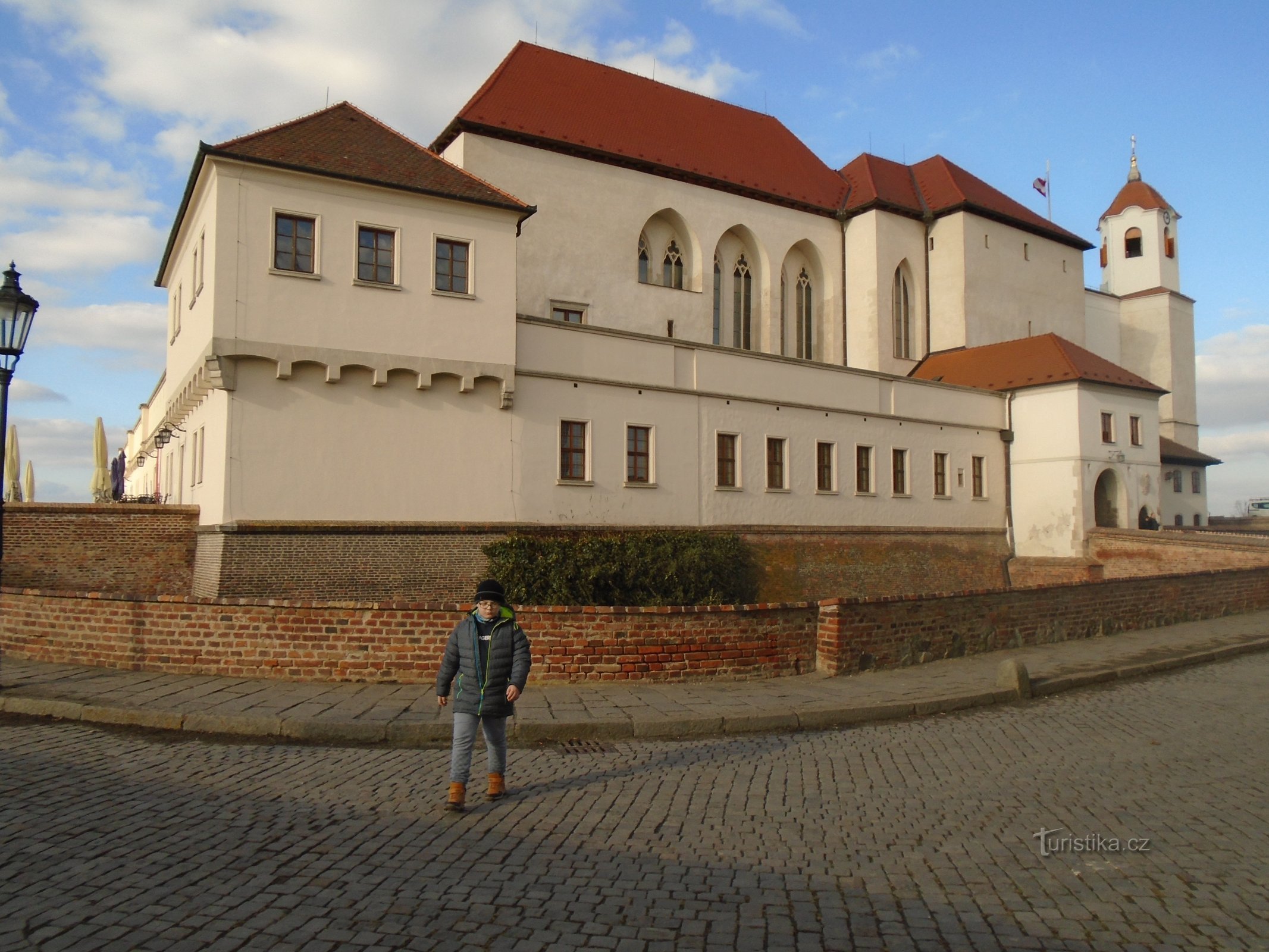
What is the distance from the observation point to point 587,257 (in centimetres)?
3075

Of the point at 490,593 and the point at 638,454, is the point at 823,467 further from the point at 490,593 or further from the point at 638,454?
the point at 490,593

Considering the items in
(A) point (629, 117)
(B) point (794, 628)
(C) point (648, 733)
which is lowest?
(C) point (648, 733)

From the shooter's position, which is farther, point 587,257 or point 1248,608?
point 587,257

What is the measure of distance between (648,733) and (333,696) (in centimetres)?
355

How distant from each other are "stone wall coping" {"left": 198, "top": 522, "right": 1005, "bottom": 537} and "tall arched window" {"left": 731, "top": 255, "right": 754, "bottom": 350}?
981cm

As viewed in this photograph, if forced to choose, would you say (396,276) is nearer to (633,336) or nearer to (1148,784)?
(633,336)

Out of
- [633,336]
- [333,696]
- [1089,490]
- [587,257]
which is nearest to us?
[333,696]

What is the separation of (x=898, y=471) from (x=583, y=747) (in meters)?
24.7

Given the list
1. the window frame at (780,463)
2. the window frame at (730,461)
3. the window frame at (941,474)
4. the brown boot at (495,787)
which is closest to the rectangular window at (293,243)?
the window frame at (730,461)

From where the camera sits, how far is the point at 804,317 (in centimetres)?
3872

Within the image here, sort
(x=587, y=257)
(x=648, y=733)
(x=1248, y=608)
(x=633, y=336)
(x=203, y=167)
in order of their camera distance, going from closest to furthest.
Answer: (x=648, y=733)
(x=203, y=167)
(x=1248, y=608)
(x=633, y=336)
(x=587, y=257)

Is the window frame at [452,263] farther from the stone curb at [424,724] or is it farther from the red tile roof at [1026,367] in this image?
the red tile roof at [1026,367]

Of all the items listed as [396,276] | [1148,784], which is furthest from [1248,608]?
[396,276]

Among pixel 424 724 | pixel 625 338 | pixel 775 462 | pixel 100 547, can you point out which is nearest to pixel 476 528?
pixel 625 338
